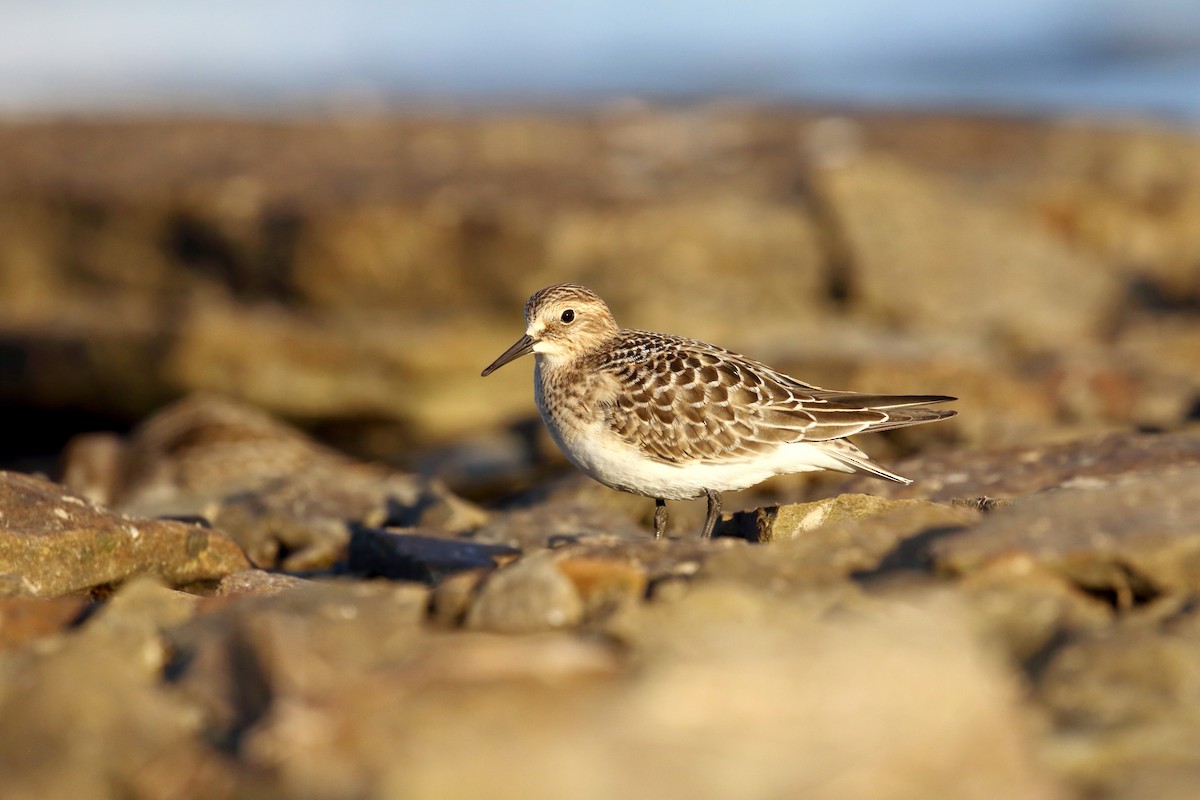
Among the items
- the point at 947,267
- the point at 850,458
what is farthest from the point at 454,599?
the point at 947,267

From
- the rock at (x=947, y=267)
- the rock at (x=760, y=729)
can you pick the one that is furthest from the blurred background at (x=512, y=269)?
the rock at (x=760, y=729)

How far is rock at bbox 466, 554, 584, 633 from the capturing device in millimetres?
5445

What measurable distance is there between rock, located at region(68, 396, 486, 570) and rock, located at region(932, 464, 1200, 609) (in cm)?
478

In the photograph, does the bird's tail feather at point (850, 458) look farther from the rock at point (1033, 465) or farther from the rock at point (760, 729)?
the rock at point (760, 729)

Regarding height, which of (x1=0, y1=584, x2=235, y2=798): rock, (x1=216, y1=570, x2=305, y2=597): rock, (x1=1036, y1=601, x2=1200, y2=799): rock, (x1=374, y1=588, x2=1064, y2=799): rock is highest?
(x1=374, y1=588, x2=1064, y2=799): rock

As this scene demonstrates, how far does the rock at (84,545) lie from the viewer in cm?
730

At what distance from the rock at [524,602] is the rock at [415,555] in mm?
2225

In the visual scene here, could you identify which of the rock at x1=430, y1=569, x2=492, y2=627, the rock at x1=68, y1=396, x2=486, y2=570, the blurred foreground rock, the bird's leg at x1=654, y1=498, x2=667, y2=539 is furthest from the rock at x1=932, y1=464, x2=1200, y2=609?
the rock at x1=68, y1=396, x2=486, y2=570

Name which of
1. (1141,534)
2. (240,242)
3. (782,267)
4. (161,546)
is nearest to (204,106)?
(240,242)

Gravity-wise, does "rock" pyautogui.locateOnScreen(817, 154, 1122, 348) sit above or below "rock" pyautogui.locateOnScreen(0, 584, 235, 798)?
below

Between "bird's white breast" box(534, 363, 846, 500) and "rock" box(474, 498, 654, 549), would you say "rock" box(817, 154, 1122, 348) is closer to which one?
"rock" box(474, 498, 654, 549)

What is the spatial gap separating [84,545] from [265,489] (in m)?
3.16

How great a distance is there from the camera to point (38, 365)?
16.4 m

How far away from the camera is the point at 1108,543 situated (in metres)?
5.65
